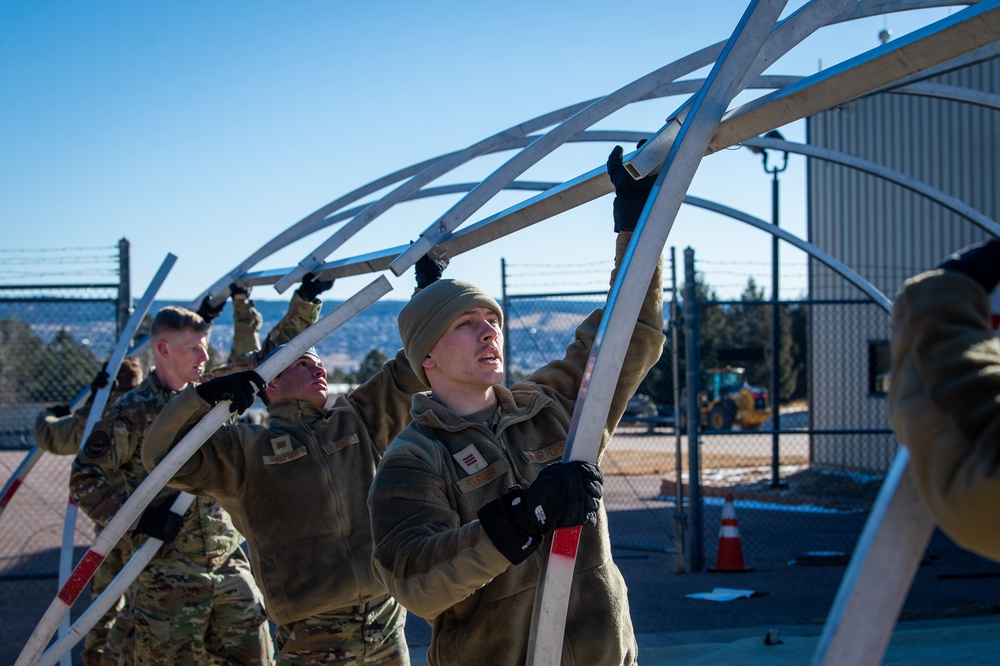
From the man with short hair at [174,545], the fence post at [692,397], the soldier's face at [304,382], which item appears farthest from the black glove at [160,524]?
the fence post at [692,397]

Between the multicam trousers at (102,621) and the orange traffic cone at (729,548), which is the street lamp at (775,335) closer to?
the orange traffic cone at (729,548)

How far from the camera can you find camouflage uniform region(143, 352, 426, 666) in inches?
150

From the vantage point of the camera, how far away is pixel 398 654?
13.2ft

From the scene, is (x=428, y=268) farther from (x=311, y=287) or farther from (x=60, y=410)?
(x=60, y=410)

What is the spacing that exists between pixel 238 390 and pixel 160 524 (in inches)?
56.3

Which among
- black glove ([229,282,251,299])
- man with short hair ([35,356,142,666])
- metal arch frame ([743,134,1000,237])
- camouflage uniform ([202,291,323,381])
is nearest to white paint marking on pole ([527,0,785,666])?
metal arch frame ([743,134,1000,237])

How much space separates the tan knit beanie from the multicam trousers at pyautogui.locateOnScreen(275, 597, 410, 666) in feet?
4.94

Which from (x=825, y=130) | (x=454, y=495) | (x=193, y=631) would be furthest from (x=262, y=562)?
(x=825, y=130)

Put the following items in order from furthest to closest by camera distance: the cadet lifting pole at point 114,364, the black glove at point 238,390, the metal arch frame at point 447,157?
the cadet lifting pole at point 114,364 → the black glove at point 238,390 → the metal arch frame at point 447,157

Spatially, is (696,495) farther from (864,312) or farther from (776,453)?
(864,312)

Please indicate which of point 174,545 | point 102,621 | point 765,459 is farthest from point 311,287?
point 765,459

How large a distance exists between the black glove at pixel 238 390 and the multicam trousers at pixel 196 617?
5.10ft

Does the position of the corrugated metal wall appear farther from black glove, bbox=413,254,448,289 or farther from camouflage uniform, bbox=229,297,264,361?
black glove, bbox=413,254,448,289

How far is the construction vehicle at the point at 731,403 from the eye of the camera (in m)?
26.2
